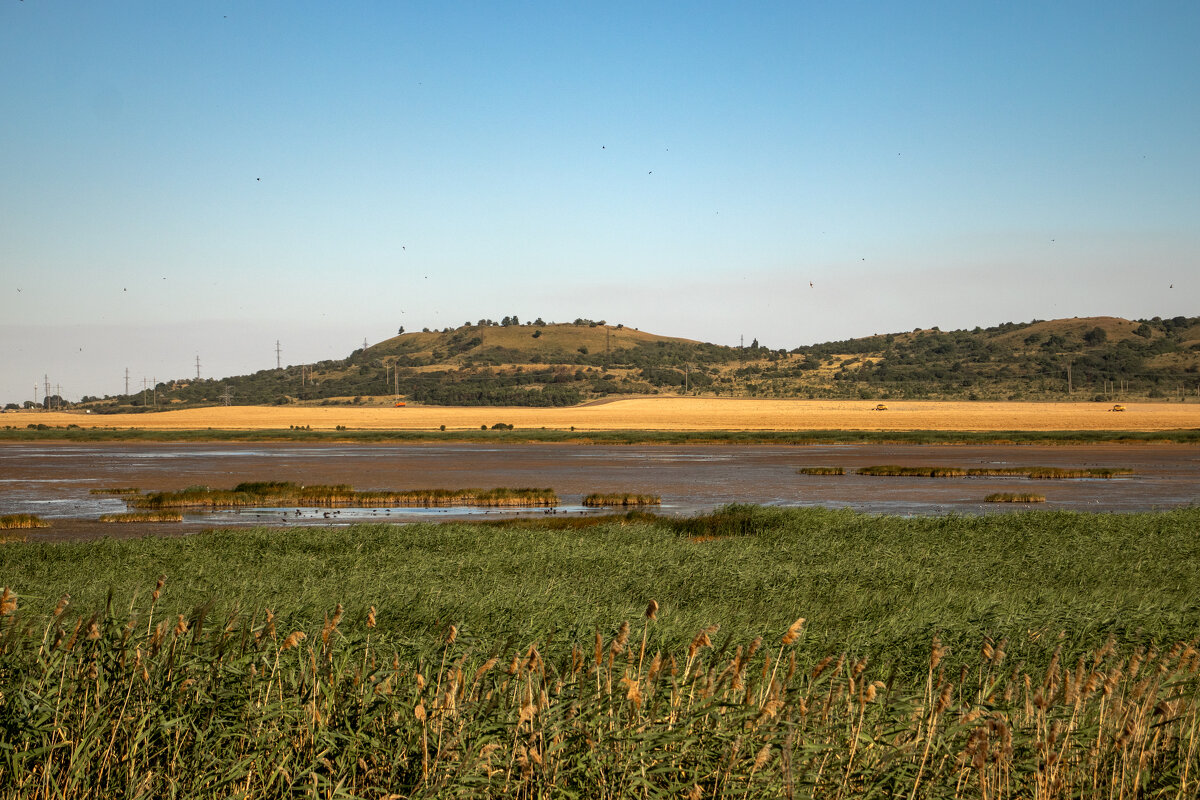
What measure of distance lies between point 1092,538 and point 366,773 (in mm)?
20488

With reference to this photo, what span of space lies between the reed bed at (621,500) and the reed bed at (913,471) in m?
18.3

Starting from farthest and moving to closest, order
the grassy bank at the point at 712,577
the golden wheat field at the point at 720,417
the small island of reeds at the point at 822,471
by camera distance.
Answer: the golden wheat field at the point at 720,417 → the small island of reeds at the point at 822,471 → the grassy bank at the point at 712,577

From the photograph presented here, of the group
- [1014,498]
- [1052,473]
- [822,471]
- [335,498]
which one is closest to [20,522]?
[335,498]

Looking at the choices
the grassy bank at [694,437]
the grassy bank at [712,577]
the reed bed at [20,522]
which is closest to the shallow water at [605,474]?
the reed bed at [20,522]

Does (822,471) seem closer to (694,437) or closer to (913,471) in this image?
(913,471)

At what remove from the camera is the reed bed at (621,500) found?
117ft

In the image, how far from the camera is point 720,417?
124688mm

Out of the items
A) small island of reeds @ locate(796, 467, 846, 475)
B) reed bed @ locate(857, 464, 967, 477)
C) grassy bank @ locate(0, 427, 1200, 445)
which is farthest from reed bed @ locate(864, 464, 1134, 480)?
grassy bank @ locate(0, 427, 1200, 445)

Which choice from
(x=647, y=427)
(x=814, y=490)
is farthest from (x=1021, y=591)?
(x=647, y=427)

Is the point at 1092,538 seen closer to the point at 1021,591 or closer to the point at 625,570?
the point at 1021,591

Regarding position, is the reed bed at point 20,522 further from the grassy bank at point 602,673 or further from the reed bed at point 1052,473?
the reed bed at point 1052,473

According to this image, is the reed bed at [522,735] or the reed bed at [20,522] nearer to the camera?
the reed bed at [522,735]

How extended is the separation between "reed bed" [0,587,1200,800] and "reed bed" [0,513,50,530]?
79.3ft

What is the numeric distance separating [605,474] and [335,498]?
16.9 m
